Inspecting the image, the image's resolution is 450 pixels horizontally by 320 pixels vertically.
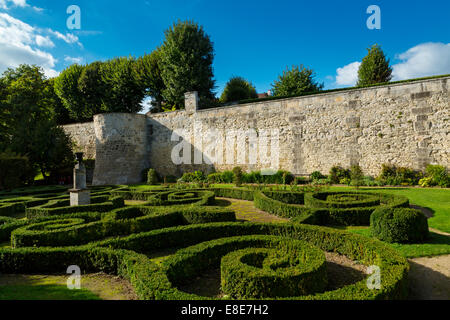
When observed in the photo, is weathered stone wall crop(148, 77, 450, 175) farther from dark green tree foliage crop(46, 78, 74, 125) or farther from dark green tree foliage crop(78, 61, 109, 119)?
dark green tree foliage crop(46, 78, 74, 125)

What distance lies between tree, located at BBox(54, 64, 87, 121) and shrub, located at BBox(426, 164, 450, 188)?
2950cm

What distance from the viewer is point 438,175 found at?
12.0m

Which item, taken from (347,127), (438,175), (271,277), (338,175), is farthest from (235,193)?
(438,175)

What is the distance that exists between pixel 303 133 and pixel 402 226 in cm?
1145

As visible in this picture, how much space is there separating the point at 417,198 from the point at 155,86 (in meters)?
22.8

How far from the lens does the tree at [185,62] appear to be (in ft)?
74.4

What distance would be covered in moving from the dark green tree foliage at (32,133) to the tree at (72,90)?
5134mm

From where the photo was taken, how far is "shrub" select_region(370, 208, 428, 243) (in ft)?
16.6

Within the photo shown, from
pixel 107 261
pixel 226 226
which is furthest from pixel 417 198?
pixel 107 261

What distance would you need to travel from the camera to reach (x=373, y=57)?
907 inches

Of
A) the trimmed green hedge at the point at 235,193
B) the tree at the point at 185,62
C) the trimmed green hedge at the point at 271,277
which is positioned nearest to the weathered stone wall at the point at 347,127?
the tree at the point at 185,62

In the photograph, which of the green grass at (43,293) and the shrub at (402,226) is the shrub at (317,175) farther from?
the green grass at (43,293)
